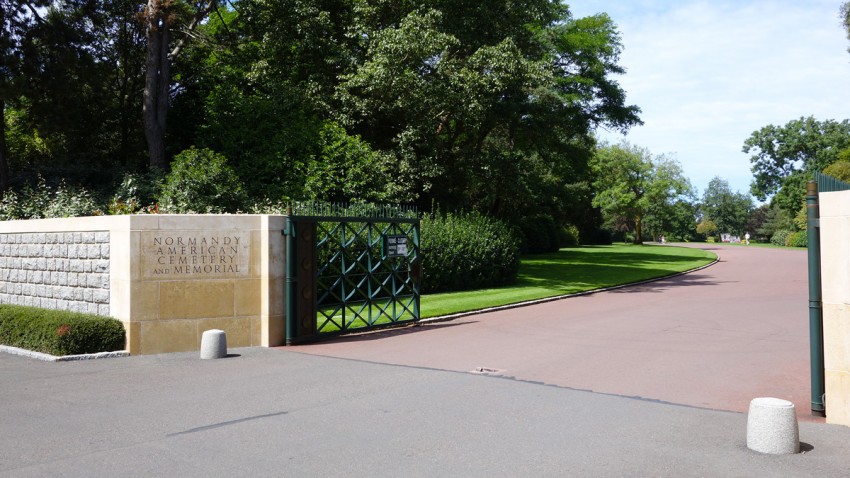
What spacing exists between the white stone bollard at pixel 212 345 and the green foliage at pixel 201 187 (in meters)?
9.76

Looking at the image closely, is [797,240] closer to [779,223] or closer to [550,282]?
[779,223]

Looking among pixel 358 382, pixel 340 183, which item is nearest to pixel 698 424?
pixel 358 382

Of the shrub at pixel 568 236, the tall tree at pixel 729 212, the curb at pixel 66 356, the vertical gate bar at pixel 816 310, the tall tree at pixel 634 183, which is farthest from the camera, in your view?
the tall tree at pixel 729 212

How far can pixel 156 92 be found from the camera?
25406mm

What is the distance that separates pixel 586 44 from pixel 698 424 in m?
34.5

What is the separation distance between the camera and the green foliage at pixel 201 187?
70.7ft

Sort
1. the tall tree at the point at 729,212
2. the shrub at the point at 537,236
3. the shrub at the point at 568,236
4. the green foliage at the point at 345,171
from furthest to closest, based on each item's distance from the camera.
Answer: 1. the tall tree at the point at 729,212
2. the shrub at the point at 568,236
3. the shrub at the point at 537,236
4. the green foliage at the point at 345,171

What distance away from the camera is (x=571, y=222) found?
7019cm

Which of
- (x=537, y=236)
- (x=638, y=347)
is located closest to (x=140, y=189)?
(x=638, y=347)

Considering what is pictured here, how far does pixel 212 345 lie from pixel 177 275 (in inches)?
68.5

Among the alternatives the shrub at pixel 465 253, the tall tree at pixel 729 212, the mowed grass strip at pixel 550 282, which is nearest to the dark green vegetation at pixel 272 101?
the shrub at pixel 465 253

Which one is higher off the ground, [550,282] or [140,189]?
[140,189]

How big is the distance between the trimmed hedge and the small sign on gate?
595 cm

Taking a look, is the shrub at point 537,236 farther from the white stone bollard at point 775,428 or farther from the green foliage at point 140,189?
the white stone bollard at point 775,428
